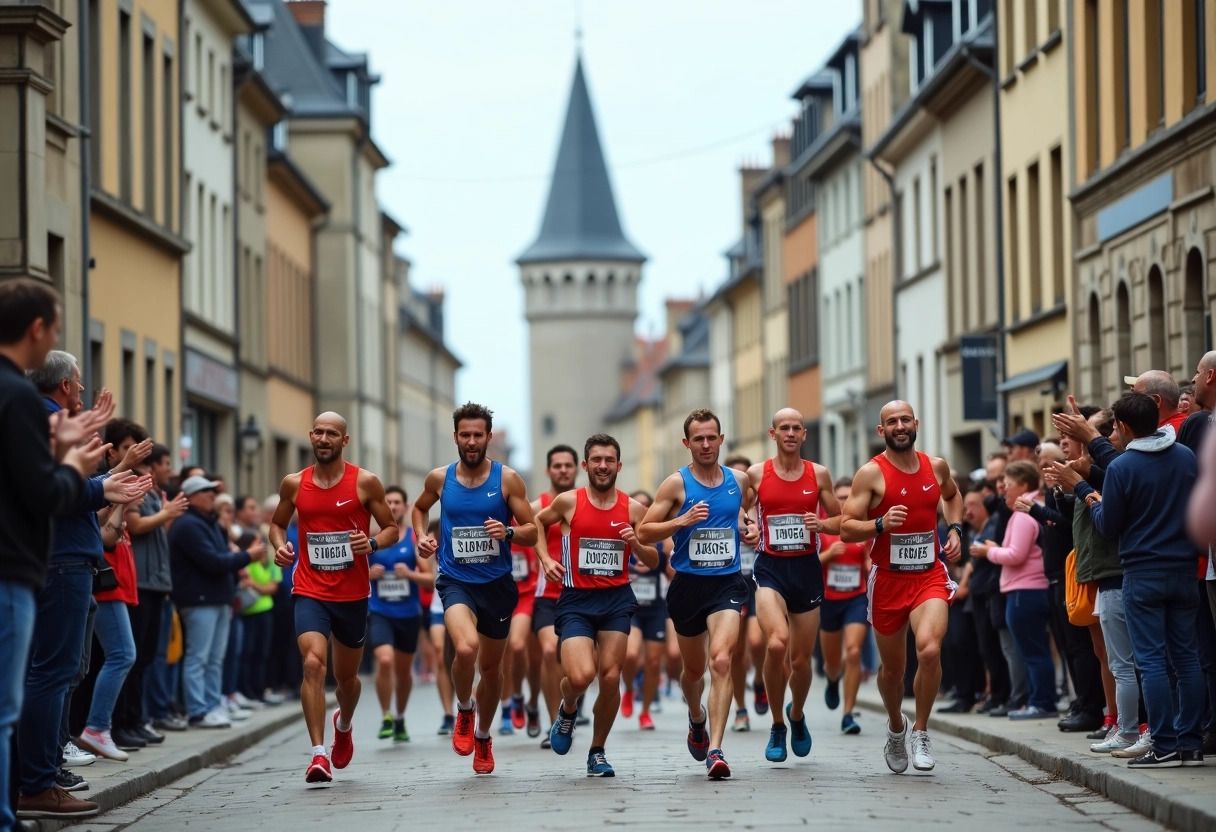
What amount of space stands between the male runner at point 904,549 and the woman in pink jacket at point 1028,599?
175 inches

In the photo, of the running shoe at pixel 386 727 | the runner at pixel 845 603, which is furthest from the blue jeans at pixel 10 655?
the runner at pixel 845 603

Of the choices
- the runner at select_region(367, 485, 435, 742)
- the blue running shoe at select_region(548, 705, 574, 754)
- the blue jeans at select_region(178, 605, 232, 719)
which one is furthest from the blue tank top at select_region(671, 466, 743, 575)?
the blue jeans at select_region(178, 605, 232, 719)

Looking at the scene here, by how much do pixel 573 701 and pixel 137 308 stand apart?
2094 centimetres

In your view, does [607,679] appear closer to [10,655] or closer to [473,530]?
[473,530]

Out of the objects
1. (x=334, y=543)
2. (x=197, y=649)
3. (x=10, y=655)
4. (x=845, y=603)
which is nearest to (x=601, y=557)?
(x=334, y=543)

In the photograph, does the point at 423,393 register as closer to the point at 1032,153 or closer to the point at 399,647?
the point at 1032,153

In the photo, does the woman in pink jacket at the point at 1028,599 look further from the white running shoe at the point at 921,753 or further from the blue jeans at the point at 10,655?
the blue jeans at the point at 10,655

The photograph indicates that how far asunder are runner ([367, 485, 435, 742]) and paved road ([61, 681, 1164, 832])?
160cm

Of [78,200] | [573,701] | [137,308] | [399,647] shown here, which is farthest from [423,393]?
[573,701]

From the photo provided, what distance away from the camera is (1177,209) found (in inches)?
1019

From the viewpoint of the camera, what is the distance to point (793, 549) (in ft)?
53.0

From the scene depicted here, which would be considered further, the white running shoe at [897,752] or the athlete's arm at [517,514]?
the athlete's arm at [517,514]

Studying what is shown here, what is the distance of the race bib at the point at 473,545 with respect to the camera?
15383mm

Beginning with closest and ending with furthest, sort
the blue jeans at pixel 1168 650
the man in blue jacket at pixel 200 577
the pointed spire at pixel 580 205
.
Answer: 1. the blue jeans at pixel 1168 650
2. the man in blue jacket at pixel 200 577
3. the pointed spire at pixel 580 205
